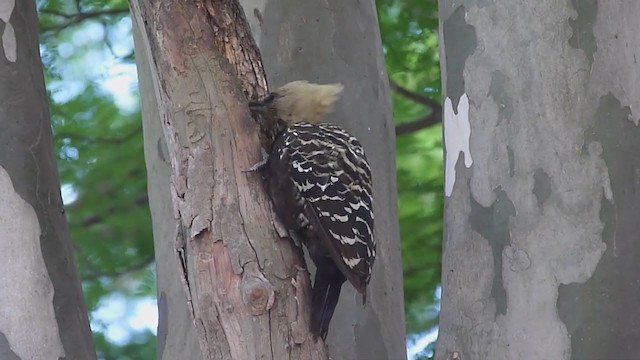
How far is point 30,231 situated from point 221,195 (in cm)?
76

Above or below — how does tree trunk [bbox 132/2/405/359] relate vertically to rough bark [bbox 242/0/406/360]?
below

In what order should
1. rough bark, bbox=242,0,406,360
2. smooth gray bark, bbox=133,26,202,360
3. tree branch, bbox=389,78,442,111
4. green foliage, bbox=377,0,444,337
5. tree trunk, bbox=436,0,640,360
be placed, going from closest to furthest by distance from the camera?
tree trunk, bbox=436,0,640,360 → smooth gray bark, bbox=133,26,202,360 → rough bark, bbox=242,0,406,360 → green foliage, bbox=377,0,444,337 → tree branch, bbox=389,78,442,111

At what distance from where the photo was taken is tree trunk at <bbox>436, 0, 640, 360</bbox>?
8.93 feet

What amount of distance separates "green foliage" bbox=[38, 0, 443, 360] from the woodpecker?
2.11 m

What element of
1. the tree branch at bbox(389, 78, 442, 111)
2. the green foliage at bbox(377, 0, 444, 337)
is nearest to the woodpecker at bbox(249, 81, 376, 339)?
the green foliage at bbox(377, 0, 444, 337)

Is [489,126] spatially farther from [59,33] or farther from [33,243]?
[59,33]

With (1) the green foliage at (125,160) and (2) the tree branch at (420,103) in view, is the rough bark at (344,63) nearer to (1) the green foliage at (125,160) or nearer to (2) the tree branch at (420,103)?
(1) the green foliage at (125,160)

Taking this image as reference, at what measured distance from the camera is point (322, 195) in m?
3.30

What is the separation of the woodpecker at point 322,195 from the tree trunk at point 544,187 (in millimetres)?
339

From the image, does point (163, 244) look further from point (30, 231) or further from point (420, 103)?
point (420, 103)

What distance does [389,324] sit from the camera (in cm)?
369

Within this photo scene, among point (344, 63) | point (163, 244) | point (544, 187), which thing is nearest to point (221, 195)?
point (544, 187)

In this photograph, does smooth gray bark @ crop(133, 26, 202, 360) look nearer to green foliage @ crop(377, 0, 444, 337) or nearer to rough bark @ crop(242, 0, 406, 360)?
rough bark @ crop(242, 0, 406, 360)

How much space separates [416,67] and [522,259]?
10.3 ft
